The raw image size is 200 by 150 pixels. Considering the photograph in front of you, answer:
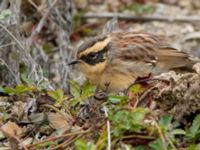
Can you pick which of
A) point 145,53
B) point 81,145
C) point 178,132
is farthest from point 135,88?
point 145,53

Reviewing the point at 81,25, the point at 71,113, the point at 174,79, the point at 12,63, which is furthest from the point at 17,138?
the point at 81,25

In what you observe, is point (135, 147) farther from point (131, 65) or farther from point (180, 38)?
point (180, 38)

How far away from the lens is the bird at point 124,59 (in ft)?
22.8

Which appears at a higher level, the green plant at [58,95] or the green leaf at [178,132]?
the green plant at [58,95]

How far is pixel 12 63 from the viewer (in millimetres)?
7133

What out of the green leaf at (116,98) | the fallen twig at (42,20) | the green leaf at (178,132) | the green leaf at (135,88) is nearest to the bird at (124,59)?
the fallen twig at (42,20)

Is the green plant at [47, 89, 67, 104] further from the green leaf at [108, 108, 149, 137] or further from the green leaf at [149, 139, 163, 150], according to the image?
the green leaf at [149, 139, 163, 150]

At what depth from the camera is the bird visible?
22.8 ft

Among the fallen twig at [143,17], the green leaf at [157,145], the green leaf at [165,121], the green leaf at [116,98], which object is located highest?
the fallen twig at [143,17]

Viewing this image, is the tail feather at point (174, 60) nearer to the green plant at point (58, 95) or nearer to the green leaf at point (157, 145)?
the green plant at point (58, 95)

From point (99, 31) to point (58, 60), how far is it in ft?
4.44

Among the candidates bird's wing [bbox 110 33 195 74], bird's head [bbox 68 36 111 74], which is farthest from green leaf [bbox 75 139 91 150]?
bird's wing [bbox 110 33 195 74]

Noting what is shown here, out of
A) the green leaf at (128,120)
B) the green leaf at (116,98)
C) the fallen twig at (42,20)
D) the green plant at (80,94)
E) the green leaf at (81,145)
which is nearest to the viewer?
the green leaf at (81,145)

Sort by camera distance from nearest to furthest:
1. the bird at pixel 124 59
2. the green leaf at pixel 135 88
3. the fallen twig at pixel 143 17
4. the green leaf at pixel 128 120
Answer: the green leaf at pixel 128 120 → the green leaf at pixel 135 88 → the bird at pixel 124 59 → the fallen twig at pixel 143 17
